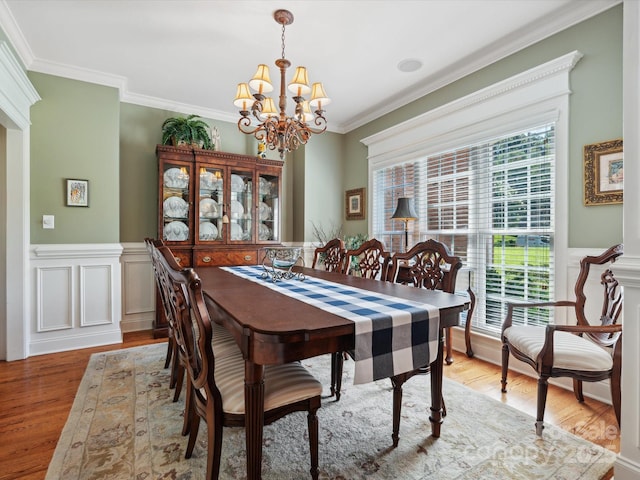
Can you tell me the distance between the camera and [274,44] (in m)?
2.70

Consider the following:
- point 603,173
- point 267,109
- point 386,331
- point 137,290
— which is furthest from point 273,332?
point 137,290

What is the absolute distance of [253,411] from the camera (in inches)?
46.0

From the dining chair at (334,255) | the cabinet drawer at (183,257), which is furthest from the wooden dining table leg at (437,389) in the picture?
the cabinet drawer at (183,257)

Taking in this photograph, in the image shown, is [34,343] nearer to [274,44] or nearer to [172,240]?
[172,240]

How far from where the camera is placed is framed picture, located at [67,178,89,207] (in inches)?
121

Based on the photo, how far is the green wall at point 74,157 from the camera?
9.76ft

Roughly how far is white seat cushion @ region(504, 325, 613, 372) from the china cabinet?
285 cm

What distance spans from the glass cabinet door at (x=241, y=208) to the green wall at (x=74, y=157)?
1.17m

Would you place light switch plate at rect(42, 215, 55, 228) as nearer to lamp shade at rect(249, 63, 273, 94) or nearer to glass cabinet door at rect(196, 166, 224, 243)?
glass cabinet door at rect(196, 166, 224, 243)

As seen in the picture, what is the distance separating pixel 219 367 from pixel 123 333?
2773mm

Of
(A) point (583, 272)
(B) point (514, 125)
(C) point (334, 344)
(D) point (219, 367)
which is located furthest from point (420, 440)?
(B) point (514, 125)

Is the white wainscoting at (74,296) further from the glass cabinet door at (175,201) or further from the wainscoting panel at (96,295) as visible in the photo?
the glass cabinet door at (175,201)

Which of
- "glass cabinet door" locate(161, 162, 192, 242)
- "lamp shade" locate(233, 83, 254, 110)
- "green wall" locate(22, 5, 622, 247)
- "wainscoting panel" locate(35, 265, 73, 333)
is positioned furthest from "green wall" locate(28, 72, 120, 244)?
"lamp shade" locate(233, 83, 254, 110)

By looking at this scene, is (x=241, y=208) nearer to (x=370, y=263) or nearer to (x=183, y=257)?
(x=183, y=257)
